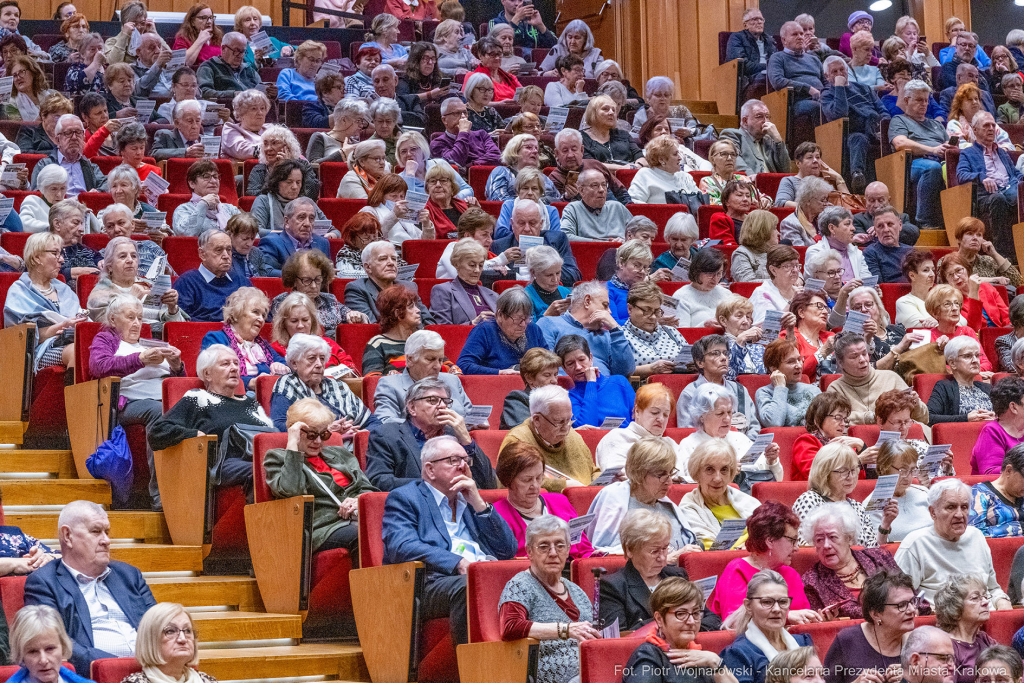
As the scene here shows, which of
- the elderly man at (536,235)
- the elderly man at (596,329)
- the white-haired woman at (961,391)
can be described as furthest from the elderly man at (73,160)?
the white-haired woman at (961,391)

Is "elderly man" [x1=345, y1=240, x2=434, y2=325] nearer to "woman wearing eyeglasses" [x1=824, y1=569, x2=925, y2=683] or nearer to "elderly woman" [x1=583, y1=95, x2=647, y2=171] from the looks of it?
"elderly woman" [x1=583, y1=95, x2=647, y2=171]

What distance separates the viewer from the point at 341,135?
202 inches

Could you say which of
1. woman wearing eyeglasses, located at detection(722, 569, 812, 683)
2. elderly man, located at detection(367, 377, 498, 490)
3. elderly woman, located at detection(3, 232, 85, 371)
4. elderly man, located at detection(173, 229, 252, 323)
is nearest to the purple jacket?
elderly man, located at detection(173, 229, 252, 323)

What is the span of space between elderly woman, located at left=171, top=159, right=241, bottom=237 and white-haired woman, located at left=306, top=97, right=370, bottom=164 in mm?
636

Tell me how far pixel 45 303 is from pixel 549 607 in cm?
188

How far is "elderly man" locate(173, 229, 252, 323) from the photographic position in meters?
3.86

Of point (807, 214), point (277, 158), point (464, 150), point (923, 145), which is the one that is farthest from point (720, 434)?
point (923, 145)

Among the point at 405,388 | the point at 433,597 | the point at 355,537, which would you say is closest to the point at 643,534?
the point at 433,597

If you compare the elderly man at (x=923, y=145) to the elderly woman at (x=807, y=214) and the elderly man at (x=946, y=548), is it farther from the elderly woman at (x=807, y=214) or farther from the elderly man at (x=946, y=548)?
the elderly man at (x=946, y=548)

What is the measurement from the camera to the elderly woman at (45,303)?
359 cm

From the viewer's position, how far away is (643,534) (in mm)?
2547

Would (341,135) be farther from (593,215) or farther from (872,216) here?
(872,216)

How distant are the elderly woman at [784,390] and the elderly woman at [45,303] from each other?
1813mm

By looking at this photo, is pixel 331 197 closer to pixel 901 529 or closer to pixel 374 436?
pixel 374 436
